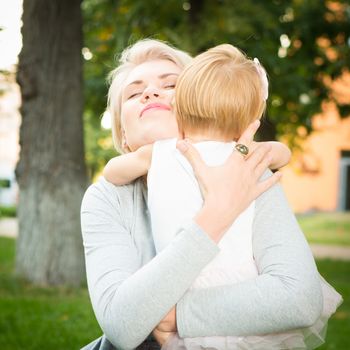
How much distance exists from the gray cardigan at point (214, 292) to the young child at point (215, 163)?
0.16 feet

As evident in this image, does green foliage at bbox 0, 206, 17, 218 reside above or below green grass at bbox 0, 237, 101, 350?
below

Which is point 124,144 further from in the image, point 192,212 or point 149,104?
point 192,212

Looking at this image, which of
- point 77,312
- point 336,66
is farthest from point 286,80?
point 77,312

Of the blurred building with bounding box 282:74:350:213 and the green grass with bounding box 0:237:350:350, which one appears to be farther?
the blurred building with bounding box 282:74:350:213

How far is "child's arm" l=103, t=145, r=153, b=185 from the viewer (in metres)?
2.02

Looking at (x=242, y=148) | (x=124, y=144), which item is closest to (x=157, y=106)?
(x=124, y=144)

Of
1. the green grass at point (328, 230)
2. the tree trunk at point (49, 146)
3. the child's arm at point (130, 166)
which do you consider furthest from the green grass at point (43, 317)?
the green grass at point (328, 230)

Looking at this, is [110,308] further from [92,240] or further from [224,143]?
[224,143]

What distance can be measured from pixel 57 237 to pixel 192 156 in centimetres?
499

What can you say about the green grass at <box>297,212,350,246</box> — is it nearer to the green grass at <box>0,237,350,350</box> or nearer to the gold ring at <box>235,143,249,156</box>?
the green grass at <box>0,237,350,350</box>

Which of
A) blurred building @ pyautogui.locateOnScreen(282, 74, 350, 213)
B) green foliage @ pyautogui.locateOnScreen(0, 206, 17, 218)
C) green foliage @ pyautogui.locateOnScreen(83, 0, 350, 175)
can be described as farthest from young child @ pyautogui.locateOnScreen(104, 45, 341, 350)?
blurred building @ pyautogui.locateOnScreen(282, 74, 350, 213)

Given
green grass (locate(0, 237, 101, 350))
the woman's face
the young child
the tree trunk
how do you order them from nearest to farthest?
1. the young child
2. the woman's face
3. green grass (locate(0, 237, 101, 350))
4. the tree trunk

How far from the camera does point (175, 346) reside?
1.70m

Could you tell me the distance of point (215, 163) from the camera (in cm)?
186
